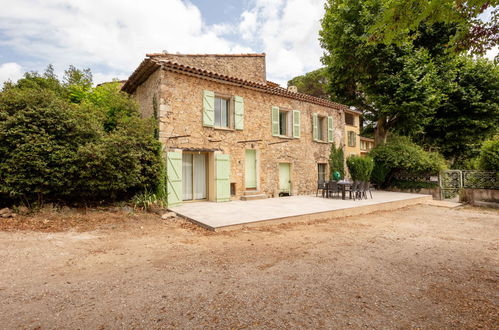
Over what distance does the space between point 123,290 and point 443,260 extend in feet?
15.1

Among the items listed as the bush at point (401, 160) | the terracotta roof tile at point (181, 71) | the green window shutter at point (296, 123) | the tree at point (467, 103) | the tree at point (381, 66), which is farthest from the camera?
the tree at point (467, 103)

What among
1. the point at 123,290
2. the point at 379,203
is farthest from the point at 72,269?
the point at 379,203

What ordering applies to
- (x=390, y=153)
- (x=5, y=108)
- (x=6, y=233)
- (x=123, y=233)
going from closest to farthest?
1. (x=6, y=233)
2. (x=123, y=233)
3. (x=5, y=108)
4. (x=390, y=153)

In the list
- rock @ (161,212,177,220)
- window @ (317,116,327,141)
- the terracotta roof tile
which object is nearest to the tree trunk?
window @ (317,116,327,141)

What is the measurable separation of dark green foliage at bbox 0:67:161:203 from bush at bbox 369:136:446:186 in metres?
12.2

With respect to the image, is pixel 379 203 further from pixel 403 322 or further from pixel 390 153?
pixel 403 322

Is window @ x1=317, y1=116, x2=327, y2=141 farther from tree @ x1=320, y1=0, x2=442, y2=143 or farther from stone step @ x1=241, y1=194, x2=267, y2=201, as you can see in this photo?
stone step @ x1=241, y1=194, x2=267, y2=201

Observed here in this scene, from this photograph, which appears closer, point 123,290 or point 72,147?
point 123,290

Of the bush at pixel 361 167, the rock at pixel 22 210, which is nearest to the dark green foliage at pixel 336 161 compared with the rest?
the bush at pixel 361 167

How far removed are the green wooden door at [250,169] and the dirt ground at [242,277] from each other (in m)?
4.91

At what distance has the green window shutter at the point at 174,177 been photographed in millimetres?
8141

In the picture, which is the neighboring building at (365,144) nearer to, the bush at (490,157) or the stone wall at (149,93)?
the bush at (490,157)

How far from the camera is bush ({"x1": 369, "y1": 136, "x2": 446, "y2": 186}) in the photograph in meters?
12.7

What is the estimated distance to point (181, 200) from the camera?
8523mm
